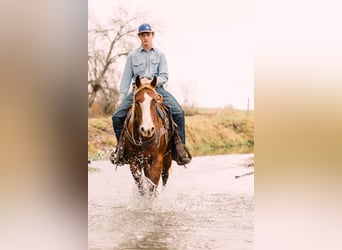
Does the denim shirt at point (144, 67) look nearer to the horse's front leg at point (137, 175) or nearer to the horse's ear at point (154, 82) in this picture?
the horse's ear at point (154, 82)

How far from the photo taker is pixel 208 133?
198cm

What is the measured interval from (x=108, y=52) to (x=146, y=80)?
240mm

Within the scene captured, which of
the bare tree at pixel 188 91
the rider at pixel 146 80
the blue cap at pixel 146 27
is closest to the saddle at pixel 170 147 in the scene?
the rider at pixel 146 80

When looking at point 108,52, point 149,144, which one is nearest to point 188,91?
point 149,144

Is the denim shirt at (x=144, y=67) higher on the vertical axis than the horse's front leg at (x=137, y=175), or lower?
higher

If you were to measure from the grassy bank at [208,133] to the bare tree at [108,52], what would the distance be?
122 mm

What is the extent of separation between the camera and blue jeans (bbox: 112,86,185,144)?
1964 mm

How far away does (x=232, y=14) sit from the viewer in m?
1.95

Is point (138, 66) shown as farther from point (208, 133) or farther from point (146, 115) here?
point (208, 133)

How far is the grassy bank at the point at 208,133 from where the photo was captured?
1966 mm

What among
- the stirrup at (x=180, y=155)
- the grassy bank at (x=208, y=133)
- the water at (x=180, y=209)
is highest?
the grassy bank at (x=208, y=133)
